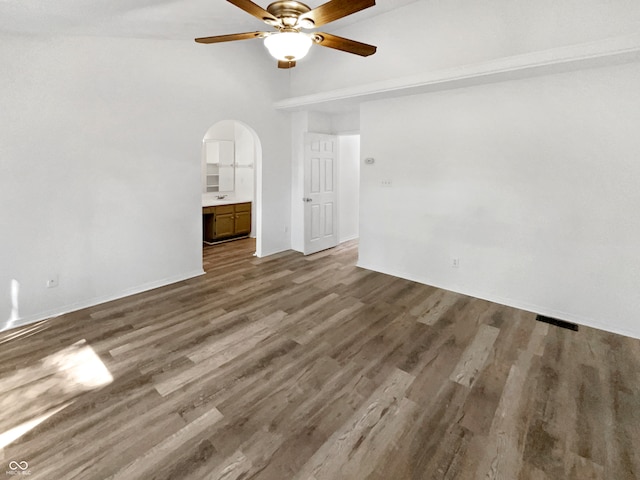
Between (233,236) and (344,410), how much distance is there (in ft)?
18.0

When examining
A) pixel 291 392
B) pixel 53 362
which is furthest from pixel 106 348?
pixel 291 392

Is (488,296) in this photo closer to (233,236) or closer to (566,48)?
(566,48)

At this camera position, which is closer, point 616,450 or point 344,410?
point 616,450

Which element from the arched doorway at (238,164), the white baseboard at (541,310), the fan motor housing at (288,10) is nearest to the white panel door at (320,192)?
the arched doorway at (238,164)

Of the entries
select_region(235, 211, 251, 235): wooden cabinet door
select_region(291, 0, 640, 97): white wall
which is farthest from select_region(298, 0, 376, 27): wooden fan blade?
select_region(235, 211, 251, 235): wooden cabinet door

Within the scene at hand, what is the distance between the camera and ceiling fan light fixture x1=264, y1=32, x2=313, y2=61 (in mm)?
2180

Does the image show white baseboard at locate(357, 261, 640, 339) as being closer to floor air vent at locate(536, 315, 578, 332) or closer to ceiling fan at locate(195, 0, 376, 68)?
floor air vent at locate(536, 315, 578, 332)

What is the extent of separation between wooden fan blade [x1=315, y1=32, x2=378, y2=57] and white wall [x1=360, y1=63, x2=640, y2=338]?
206 centimetres

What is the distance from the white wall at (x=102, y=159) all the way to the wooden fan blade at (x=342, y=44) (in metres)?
2.63

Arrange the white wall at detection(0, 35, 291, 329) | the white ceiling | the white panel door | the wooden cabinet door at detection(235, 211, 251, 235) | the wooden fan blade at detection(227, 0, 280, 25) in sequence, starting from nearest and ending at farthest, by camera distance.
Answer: the wooden fan blade at detection(227, 0, 280, 25)
the white ceiling
the white wall at detection(0, 35, 291, 329)
the white panel door
the wooden cabinet door at detection(235, 211, 251, 235)

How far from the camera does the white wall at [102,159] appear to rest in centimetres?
317

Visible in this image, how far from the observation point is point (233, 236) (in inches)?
281

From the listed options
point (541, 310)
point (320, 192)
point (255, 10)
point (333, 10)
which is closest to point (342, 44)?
point (333, 10)

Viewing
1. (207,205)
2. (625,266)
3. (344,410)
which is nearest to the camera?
(344,410)
